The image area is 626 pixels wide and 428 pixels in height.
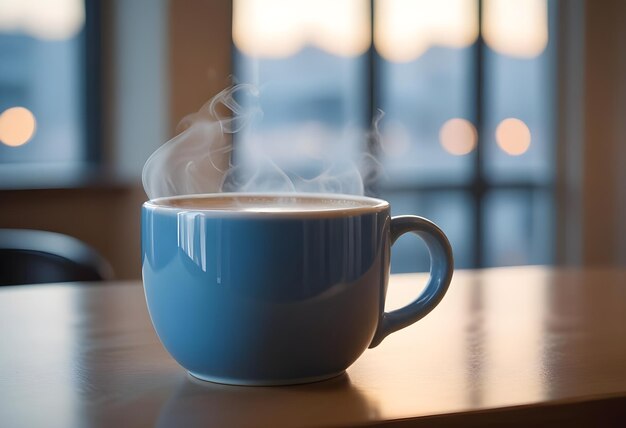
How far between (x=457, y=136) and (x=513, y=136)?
250 millimetres

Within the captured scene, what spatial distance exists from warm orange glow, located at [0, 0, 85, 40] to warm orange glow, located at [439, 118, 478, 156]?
1456mm

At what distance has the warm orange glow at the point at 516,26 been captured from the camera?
344 cm

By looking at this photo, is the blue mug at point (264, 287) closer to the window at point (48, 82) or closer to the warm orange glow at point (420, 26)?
the window at point (48, 82)

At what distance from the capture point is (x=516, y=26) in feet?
11.4

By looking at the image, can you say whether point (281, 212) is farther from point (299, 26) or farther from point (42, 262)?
point (299, 26)

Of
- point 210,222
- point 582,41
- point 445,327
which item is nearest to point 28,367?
point 210,222

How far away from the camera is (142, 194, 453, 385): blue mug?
19.4 inches

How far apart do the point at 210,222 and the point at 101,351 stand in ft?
0.56

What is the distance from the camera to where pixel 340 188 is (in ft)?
2.22

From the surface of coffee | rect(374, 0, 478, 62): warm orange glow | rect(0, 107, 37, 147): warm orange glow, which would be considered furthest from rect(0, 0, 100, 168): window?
the surface of coffee

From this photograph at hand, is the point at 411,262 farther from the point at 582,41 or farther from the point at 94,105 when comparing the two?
the point at 94,105

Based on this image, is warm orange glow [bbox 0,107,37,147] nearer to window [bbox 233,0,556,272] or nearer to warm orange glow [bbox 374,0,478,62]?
window [bbox 233,0,556,272]

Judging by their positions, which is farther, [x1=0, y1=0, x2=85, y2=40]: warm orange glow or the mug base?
[x1=0, y1=0, x2=85, y2=40]: warm orange glow

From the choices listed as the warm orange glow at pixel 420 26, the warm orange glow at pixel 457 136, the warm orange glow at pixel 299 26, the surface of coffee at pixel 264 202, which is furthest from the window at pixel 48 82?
the surface of coffee at pixel 264 202
